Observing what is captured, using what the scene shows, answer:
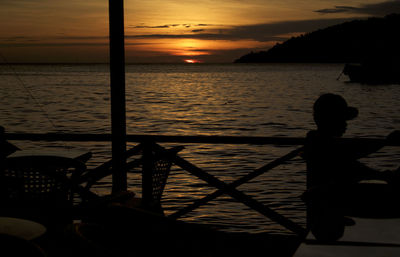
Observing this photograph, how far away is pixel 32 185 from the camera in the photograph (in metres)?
4.53

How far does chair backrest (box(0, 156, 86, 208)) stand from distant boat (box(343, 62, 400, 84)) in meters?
104

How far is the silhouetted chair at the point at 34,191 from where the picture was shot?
14.6 ft

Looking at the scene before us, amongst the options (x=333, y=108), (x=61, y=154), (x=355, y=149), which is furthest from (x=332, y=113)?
(x=61, y=154)

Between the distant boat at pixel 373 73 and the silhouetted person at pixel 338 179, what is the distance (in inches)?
4100

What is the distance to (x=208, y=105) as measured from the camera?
2130 inches

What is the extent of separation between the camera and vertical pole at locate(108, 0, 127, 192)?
5270 millimetres

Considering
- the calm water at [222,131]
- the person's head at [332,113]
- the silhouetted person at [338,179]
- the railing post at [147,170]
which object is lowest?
the calm water at [222,131]

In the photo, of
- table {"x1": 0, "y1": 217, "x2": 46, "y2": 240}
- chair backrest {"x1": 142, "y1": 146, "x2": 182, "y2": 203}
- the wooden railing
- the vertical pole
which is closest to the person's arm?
the wooden railing

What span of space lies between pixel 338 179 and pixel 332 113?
49cm

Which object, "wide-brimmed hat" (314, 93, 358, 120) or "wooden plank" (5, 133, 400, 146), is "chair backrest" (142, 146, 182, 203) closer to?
"wooden plank" (5, 133, 400, 146)

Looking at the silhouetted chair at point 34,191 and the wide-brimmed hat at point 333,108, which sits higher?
the wide-brimmed hat at point 333,108

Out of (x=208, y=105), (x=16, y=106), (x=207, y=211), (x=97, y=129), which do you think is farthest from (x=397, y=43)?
(x=207, y=211)

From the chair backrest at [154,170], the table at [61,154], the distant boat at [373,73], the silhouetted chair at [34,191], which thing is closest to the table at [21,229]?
the silhouetted chair at [34,191]

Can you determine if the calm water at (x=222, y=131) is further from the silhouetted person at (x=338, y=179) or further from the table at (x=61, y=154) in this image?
the silhouetted person at (x=338, y=179)
